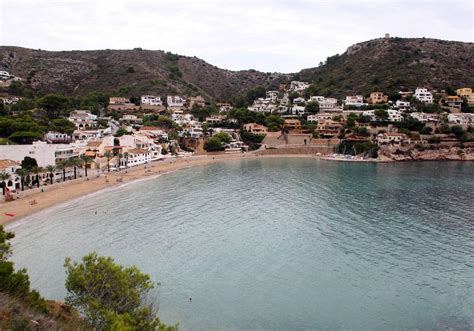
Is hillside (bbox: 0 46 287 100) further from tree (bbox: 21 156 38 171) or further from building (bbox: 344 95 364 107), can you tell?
tree (bbox: 21 156 38 171)

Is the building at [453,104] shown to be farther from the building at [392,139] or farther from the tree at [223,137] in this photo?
the tree at [223,137]

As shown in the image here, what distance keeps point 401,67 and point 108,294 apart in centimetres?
12897

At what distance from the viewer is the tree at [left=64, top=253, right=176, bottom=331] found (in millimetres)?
13562

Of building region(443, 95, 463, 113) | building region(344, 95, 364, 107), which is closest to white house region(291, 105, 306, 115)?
building region(344, 95, 364, 107)

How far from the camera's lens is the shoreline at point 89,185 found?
37.9 meters

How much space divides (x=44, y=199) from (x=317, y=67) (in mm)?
146033

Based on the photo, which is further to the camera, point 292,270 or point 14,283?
point 292,270

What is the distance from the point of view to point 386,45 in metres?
137

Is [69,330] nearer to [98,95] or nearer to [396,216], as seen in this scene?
[396,216]

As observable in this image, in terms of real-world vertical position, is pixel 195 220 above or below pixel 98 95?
below

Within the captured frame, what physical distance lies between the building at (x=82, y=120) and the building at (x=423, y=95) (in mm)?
81352

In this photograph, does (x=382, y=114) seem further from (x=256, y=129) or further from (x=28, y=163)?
(x=28, y=163)

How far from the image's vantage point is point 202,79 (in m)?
163

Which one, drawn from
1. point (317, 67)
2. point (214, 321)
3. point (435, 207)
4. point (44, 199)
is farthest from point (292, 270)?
point (317, 67)
